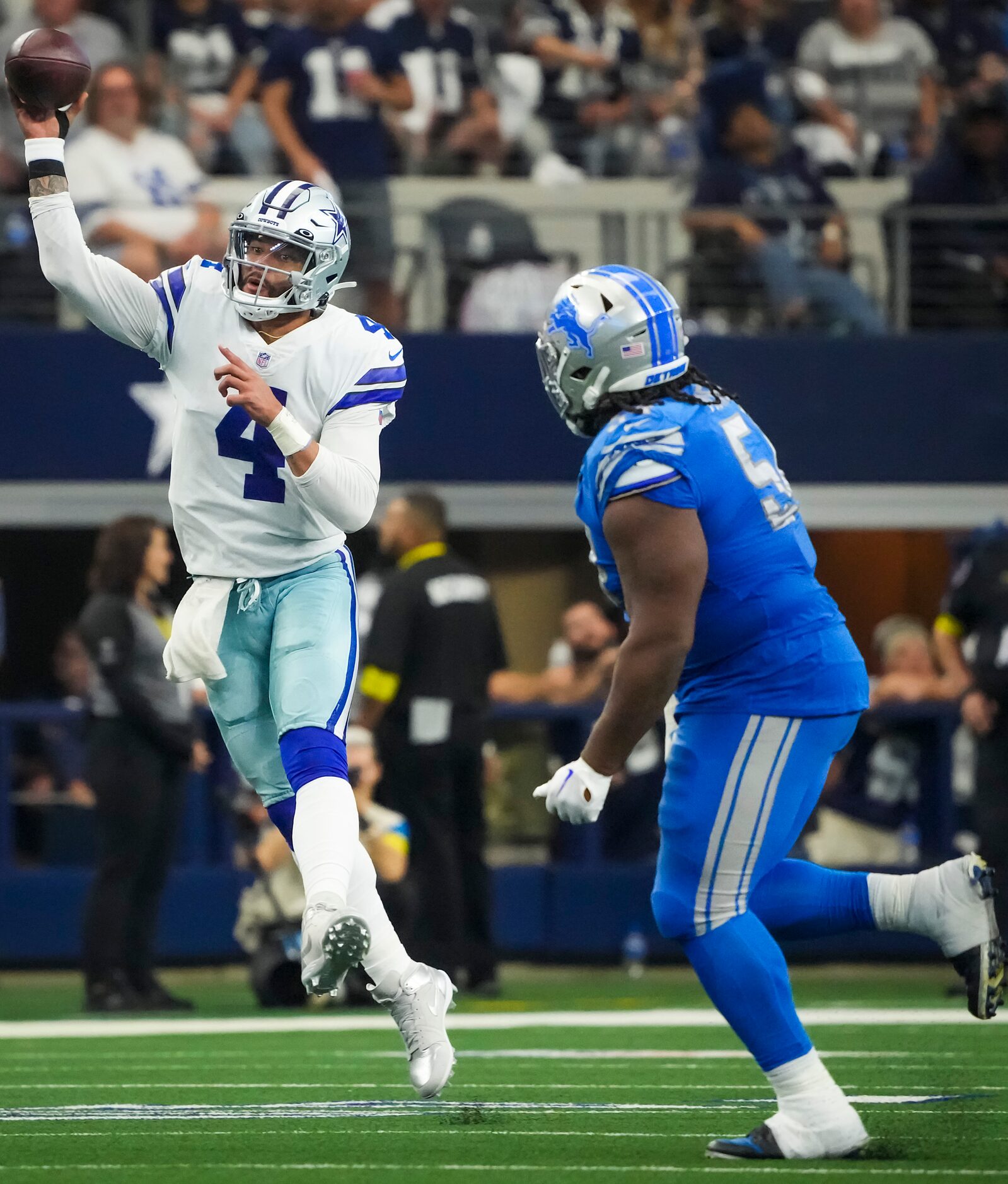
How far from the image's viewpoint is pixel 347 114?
11633 mm

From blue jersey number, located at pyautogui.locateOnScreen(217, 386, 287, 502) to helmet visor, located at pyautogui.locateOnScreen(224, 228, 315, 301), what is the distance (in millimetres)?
244

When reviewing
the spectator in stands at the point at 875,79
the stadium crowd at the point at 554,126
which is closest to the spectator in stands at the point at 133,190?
the stadium crowd at the point at 554,126

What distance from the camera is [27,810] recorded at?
36.2 feet

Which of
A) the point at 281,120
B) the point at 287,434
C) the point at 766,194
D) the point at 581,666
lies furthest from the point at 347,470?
the point at 766,194

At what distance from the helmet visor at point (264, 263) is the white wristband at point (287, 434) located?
0.44 m

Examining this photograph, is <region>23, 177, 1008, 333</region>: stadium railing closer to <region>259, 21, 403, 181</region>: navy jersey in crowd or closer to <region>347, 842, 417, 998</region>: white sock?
<region>259, 21, 403, 181</region>: navy jersey in crowd

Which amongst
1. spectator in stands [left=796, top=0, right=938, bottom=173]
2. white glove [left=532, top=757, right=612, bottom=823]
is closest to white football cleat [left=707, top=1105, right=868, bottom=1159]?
white glove [left=532, top=757, right=612, bottom=823]

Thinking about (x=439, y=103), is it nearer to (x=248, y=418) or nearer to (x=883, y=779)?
(x=883, y=779)

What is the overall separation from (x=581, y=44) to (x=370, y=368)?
27.2 feet

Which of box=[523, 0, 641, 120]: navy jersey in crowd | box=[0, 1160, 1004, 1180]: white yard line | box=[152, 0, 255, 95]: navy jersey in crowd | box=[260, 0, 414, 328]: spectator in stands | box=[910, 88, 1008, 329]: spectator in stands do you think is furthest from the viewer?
box=[523, 0, 641, 120]: navy jersey in crowd

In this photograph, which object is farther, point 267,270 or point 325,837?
point 267,270

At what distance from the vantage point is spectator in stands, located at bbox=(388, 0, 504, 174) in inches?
475

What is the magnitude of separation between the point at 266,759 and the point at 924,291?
7.48m

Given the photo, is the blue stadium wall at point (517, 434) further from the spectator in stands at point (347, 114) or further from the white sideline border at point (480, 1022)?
the white sideline border at point (480, 1022)
